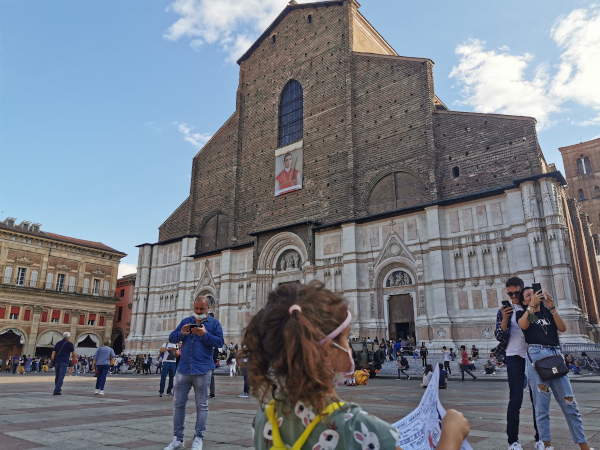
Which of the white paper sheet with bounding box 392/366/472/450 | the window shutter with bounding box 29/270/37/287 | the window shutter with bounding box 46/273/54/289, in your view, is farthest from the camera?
the window shutter with bounding box 46/273/54/289

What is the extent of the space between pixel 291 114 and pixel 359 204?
9.73m

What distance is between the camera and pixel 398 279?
23562 mm

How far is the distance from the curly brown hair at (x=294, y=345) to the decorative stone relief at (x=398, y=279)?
→ 22284 mm

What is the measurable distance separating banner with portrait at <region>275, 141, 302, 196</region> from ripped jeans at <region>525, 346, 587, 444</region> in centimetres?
2468

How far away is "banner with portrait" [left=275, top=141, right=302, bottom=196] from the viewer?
2909 centimetres

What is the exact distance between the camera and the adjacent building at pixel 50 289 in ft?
123

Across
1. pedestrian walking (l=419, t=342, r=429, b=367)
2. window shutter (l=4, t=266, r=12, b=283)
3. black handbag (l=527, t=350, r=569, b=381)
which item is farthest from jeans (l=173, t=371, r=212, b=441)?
window shutter (l=4, t=266, r=12, b=283)

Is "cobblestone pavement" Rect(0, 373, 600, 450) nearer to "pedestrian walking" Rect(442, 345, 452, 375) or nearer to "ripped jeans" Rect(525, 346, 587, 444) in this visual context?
"ripped jeans" Rect(525, 346, 587, 444)

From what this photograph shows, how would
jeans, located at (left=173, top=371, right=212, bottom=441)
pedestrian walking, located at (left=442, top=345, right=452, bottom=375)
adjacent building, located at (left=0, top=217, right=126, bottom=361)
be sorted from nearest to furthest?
jeans, located at (left=173, top=371, right=212, bottom=441), pedestrian walking, located at (left=442, top=345, right=452, bottom=375), adjacent building, located at (left=0, top=217, right=126, bottom=361)

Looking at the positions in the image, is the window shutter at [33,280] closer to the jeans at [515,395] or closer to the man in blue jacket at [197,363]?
the man in blue jacket at [197,363]

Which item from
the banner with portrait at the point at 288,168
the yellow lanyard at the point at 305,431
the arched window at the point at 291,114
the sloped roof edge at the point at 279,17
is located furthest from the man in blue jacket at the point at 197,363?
the sloped roof edge at the point at 279,17

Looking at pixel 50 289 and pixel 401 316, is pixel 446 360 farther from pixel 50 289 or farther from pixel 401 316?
pixel 50 289

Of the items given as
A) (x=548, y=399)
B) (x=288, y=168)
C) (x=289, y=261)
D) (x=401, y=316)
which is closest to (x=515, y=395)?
(x=548, y=399)

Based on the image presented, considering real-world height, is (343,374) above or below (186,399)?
above
